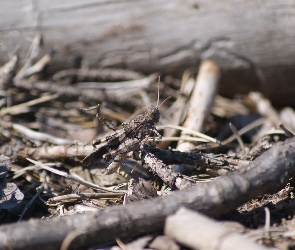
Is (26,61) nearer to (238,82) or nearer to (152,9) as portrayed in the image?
(152,9)

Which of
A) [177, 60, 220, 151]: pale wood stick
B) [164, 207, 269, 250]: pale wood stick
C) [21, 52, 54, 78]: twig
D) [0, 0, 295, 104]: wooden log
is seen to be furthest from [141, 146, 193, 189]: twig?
[21, 52, 54, 78]: twig

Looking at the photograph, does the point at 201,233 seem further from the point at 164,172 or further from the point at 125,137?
the point at 125,137

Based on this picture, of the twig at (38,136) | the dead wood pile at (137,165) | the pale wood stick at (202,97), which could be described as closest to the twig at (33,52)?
the dead wood pile at (137,165)

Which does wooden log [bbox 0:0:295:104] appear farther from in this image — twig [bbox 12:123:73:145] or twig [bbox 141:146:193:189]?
twig [bbox 141:146:193:189]

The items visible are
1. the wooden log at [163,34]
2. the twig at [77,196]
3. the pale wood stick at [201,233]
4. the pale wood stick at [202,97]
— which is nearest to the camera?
the pale wood stick at [201,233]

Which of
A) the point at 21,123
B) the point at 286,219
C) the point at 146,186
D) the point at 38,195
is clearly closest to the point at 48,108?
the point at 21,123

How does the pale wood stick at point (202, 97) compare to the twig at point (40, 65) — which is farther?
the twig at point (40, 65)

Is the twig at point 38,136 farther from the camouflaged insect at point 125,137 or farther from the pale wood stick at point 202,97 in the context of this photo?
the pale wood stick at point 202,97
